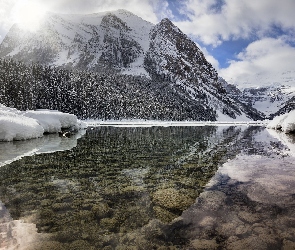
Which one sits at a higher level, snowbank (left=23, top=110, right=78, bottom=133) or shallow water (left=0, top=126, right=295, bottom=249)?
snowbank (left=23, top=110, right=78, bottom=133)

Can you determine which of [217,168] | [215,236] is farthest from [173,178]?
[215,236]

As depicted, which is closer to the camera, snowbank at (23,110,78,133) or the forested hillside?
snowbank at (23,110,78,133)

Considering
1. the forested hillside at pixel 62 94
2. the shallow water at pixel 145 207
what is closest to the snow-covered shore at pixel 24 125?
the shallow water at pixel 145 207

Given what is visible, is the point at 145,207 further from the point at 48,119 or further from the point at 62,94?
the point at 62,94

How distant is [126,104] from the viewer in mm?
127188

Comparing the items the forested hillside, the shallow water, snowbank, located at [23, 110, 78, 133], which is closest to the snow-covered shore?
snowbank, located at [23, 110, 78, 133]

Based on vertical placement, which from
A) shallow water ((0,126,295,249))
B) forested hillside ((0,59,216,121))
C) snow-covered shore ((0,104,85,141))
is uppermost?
forested hillside ((0,59,216,121))

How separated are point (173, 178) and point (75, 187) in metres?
4.18

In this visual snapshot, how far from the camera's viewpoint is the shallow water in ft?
19.0

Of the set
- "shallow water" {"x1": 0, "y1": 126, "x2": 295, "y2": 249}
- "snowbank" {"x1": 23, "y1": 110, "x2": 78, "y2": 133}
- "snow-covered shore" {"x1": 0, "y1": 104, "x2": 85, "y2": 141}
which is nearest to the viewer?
"shallow water" {"x1": 0, "y1": 126, "x2": 295, "y2": 249}

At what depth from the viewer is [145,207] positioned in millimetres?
7762

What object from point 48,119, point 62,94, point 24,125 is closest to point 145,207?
point 24,125

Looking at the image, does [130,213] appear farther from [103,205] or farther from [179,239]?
[179,239]

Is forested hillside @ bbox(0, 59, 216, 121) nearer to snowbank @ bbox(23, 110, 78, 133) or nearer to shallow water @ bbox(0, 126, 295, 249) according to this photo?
snowbank @ bbox(23, 110, 78, 133)
